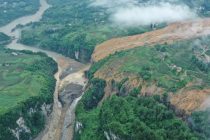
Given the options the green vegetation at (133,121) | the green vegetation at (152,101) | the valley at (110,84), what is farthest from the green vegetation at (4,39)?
the green vegetation at (133,121)

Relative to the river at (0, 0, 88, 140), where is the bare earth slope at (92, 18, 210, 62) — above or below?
above

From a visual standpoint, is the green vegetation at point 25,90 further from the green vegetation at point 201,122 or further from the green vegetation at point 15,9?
the green vegetation at point 15,9

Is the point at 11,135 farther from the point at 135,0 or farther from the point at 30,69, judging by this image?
the point at 135,0

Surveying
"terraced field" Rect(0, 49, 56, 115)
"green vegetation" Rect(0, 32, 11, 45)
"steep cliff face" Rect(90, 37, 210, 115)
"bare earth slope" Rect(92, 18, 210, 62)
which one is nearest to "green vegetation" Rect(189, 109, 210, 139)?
"steep cliff face" Rect(90, 37, 210, 115)

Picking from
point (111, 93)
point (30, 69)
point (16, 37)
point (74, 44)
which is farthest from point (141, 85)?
point (16, 37)

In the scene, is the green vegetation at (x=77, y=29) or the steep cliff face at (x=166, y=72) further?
the green vegetation at (x=77, y=29)

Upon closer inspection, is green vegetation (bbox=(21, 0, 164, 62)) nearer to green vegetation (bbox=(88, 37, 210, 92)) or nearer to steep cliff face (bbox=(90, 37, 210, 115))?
steep cliff face (bbox=(90, 37, 210, 115))
